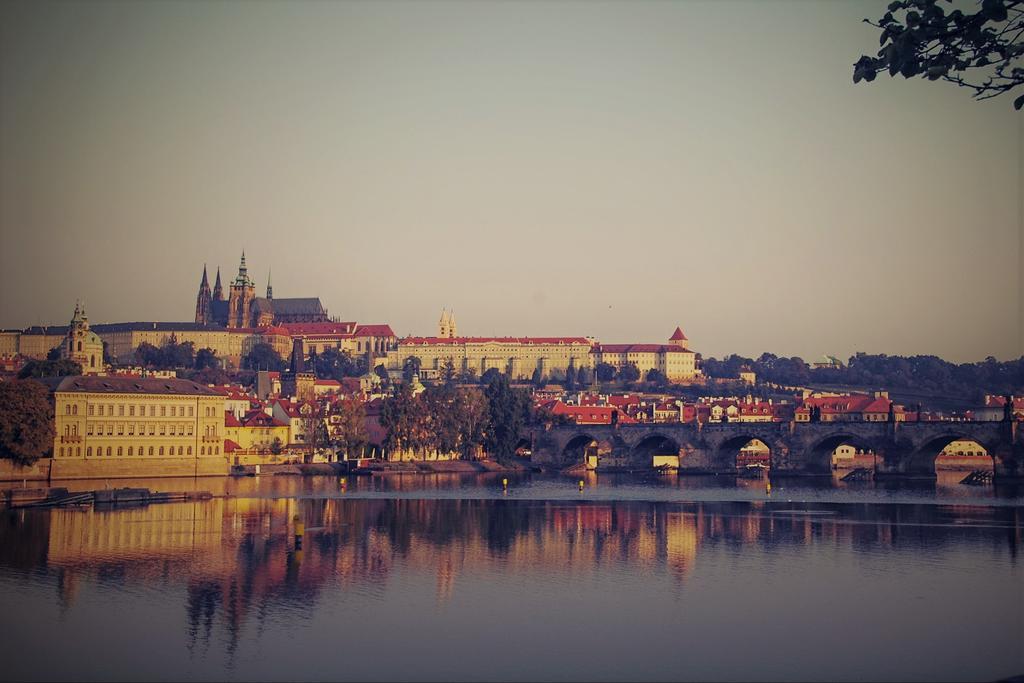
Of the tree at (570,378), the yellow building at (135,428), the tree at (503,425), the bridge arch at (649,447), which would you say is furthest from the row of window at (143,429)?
the tree at (570,378)

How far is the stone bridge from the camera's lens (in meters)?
67.1

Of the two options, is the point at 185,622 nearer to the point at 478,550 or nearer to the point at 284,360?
the point at 478,550

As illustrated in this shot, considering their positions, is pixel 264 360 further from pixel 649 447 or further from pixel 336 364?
pixel 649 447

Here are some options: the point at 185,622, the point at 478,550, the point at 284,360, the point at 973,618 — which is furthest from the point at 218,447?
the point at 284,360

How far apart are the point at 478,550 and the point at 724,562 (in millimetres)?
7512

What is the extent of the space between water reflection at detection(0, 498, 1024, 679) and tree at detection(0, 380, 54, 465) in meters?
12.5

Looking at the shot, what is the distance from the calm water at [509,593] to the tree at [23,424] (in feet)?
43.3

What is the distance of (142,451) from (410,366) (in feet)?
414

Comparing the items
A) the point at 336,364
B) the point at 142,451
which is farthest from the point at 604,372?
the point at 142,451

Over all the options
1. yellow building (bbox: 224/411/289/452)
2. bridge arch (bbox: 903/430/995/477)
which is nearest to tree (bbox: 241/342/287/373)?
yellow building (bbox: 224/411/289/452)

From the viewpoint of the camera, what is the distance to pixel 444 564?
1308 inches

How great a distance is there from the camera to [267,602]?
86.8 feet

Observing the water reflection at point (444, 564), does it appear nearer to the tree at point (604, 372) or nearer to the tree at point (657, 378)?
the tree at point (657, 378)

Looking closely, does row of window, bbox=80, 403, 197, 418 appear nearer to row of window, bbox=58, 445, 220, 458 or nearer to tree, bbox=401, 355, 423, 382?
row of window, bbox=58, 445, 220, 458
